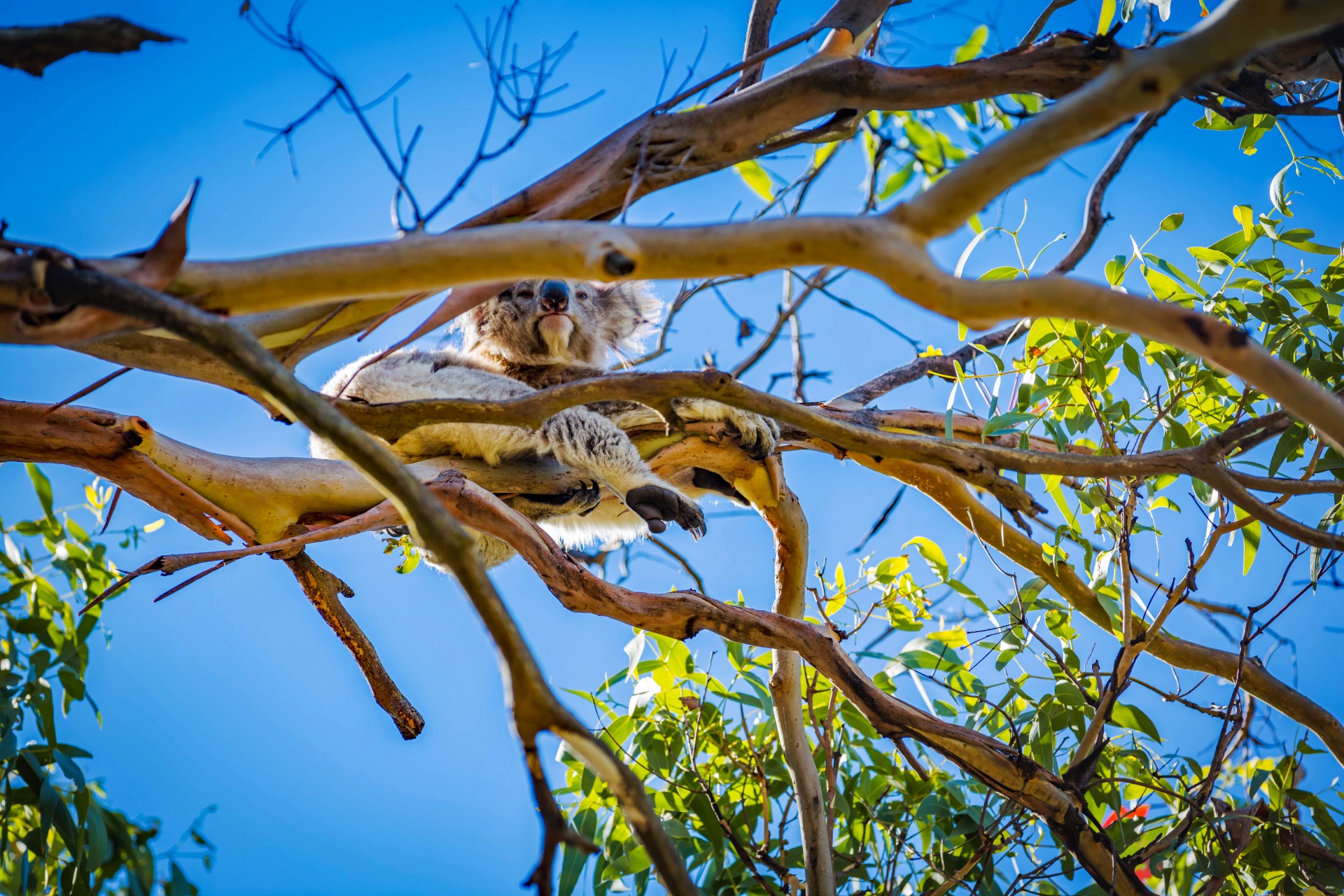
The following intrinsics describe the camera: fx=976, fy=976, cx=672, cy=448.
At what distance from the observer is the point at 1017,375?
→ 2465 mm

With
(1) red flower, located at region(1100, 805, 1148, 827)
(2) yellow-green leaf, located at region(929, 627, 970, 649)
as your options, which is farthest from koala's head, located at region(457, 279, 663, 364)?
(1) red flower, located at region(1100, 805, 1148, 827)

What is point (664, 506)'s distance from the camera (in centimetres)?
248

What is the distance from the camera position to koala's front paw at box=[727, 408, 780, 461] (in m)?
2.54

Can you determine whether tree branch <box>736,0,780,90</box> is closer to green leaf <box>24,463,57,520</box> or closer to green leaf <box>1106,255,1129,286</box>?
green leaf <box>1106,255,1129,286</box>

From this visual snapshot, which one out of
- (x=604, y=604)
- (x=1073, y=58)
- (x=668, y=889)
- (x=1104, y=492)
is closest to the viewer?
(x=668, y=889)

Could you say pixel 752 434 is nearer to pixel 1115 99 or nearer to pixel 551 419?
pixel 551 419

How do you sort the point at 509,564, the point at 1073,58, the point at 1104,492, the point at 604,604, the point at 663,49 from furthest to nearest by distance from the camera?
the point at 509,564, the point at 663,49, the point at 1104,492, the point at 604,604, the point at 1073,58

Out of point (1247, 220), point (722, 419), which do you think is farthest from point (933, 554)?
point (1247, 220)

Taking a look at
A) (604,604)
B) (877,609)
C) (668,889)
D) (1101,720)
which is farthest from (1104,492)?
(668,889)

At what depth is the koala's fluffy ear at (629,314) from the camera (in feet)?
12.7

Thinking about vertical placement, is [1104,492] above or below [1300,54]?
below

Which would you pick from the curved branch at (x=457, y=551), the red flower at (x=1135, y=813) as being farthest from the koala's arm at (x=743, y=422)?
the curved branch at (x=457, y=551)

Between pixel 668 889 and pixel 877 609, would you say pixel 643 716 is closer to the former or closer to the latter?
pixel 877 609

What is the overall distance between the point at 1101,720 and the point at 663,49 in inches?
71.8
